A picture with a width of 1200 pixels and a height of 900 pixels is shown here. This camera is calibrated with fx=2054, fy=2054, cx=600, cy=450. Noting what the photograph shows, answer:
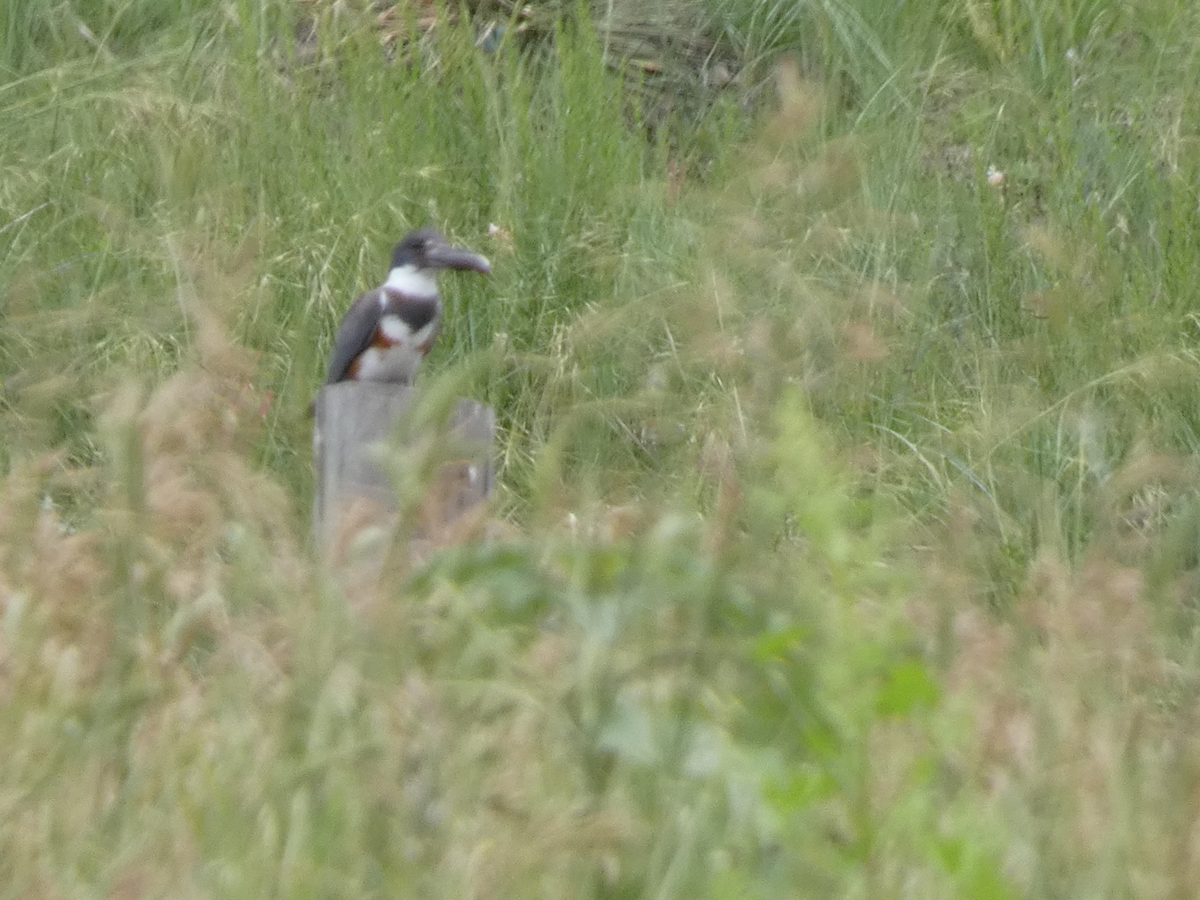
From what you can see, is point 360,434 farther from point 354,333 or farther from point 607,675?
point 354,333

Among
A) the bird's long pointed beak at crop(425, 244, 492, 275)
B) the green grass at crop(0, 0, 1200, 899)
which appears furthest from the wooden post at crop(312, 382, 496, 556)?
the bird's long pointed beak at crop(425, 244, 492, 275)

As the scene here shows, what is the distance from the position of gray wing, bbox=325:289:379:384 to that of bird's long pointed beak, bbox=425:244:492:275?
0.51ft

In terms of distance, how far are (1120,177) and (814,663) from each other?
4.05 m

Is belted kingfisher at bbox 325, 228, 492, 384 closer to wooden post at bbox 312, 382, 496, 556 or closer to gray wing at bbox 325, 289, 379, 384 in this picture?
gray wing at bbox 325, 289, 379, 384

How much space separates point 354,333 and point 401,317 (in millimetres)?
223

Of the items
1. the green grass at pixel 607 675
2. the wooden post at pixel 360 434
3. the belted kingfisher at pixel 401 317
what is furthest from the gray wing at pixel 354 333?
the wooden post at pixel 360 434

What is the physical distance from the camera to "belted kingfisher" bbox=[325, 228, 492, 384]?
15.3ft

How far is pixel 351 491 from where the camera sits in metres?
3.00

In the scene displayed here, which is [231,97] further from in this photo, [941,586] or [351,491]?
[941,586]

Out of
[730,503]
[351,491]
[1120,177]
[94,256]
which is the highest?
[730,503]

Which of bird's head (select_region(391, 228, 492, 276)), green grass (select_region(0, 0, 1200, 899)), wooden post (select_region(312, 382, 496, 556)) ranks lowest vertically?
bird's head (select_region(391, 228, 492, 276))

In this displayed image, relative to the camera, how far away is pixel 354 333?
16.0 ft

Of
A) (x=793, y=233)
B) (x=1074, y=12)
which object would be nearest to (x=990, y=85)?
(x=1074, y=12)

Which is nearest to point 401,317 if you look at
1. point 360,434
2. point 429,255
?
point 429,255
